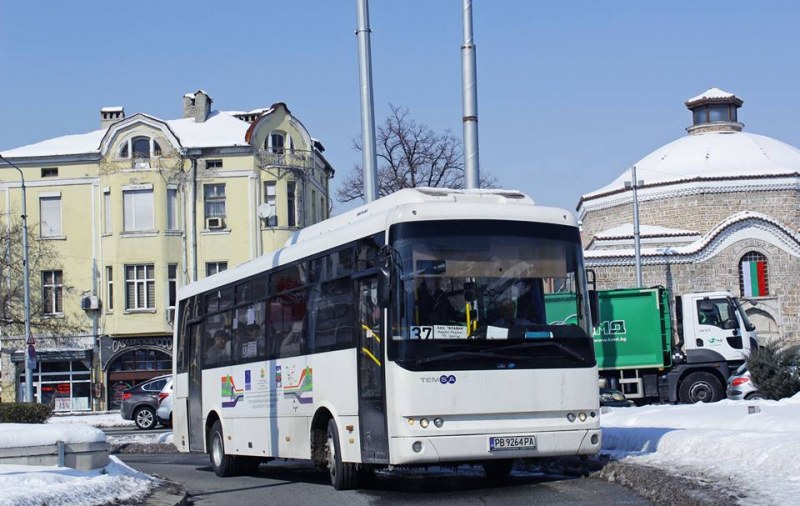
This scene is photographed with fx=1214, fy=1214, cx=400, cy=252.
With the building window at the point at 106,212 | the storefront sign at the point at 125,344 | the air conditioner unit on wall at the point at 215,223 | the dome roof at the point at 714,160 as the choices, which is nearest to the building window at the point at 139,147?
the building window at the point at 106,212

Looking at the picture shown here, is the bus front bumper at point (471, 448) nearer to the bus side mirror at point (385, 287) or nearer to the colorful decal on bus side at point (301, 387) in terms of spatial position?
the bus side mirror at point (385, 287)

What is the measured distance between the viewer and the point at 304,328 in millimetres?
15117

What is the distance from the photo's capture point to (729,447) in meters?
13.8

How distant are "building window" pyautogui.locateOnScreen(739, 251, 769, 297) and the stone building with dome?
0.05m

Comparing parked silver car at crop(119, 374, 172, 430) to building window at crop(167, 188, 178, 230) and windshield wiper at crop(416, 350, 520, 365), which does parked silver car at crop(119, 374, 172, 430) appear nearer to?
building window at crop(167, 188, 178, 230)

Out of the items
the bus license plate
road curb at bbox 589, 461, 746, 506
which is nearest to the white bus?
the bus license plate

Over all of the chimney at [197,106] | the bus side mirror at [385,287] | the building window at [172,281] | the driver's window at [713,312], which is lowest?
the bus side mirror at [385,287]

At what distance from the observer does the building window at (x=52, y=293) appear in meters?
51.7

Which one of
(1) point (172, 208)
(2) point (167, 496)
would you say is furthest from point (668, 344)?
(1) point (172, 208)

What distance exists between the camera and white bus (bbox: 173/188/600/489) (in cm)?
1263

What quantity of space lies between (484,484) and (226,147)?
3847 cm

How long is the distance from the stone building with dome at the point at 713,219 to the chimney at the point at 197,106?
1876 centimetres

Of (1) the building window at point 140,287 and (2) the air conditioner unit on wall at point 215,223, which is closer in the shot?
(1) the building window at point 140,287

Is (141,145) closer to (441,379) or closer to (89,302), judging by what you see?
(89,302)
